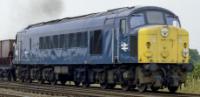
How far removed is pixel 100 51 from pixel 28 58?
9334mm

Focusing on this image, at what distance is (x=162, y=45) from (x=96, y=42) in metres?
4.07

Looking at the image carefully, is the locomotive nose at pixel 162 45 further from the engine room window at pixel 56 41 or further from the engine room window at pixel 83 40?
the engine room window at pixel 56 41

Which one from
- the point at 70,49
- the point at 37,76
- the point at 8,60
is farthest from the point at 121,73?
the point at 8,60

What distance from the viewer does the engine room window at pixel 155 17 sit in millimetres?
23328

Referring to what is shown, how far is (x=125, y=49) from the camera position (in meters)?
23.0

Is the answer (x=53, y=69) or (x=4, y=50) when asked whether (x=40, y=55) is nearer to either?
(x=53, y=69)

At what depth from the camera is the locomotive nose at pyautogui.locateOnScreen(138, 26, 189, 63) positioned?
72.3 ft

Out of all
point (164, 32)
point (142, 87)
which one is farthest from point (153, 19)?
point (142, 87)

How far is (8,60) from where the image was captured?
39.2 metres

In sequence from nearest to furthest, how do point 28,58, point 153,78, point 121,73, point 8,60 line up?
point 153,78 < point 121,73 < point 28,58 < point 8,60

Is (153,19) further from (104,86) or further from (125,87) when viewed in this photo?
(104,86)

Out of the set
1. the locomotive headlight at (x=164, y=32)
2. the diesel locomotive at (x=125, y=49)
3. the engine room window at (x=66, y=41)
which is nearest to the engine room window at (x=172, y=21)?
the diesel locomotive at (x=125, y=49)

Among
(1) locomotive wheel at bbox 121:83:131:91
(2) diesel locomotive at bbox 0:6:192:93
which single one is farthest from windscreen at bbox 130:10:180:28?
(1) locomotive wheel at bbox 121:83:131:91

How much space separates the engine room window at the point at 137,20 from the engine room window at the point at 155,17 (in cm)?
30
